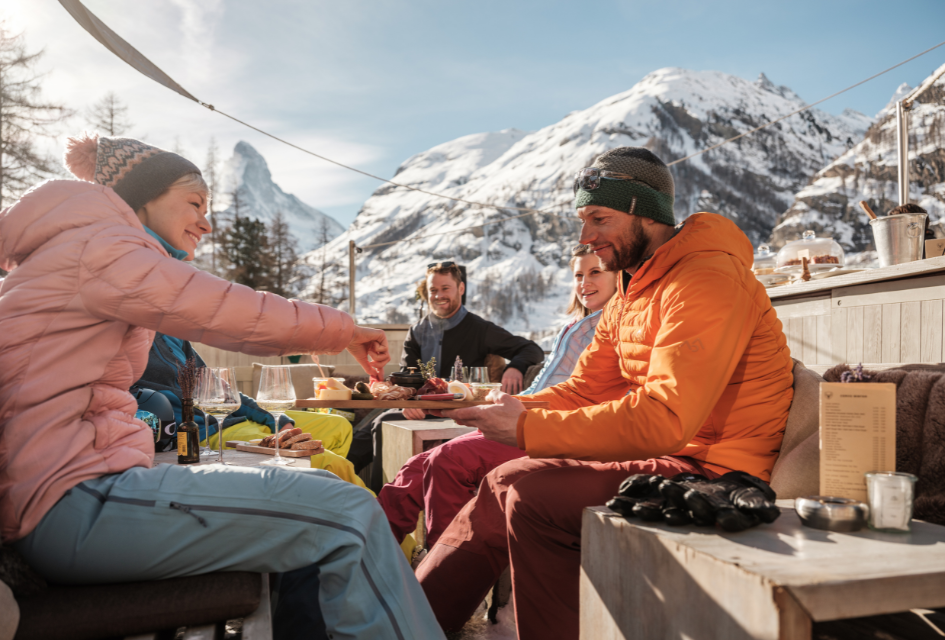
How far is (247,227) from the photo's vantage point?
1261 inches

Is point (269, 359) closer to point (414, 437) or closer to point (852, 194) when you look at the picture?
point (414, 437)

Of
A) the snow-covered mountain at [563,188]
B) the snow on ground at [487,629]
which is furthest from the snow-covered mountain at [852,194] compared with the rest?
the snow on ground at [487,629]

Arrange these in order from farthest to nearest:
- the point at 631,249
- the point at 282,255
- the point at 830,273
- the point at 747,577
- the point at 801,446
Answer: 1. the point at 282,255
2. the point at 830,273
3. the point at 631,249
4. the point at 801,446
5. the point at 747,577

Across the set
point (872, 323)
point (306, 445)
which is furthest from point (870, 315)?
point (306, 445)

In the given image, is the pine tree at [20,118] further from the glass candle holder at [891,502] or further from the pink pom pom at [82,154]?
the glass candle holder at [891,502]

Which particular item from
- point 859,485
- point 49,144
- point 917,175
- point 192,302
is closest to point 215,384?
point 192,302

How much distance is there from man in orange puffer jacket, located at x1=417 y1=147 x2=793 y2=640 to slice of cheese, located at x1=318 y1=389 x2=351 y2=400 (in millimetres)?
689

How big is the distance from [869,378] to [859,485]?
45cm

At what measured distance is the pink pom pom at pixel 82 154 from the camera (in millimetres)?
1812

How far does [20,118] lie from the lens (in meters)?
20.6

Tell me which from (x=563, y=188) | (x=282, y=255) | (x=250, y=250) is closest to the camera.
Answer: (x=250, y=250)

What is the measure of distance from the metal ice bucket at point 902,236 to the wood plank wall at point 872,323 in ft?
0.60

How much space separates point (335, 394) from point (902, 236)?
270cm

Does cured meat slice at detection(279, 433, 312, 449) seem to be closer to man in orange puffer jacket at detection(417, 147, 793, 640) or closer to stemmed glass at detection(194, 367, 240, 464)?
stemmed glass at detection(194, 367, 240, 464)
